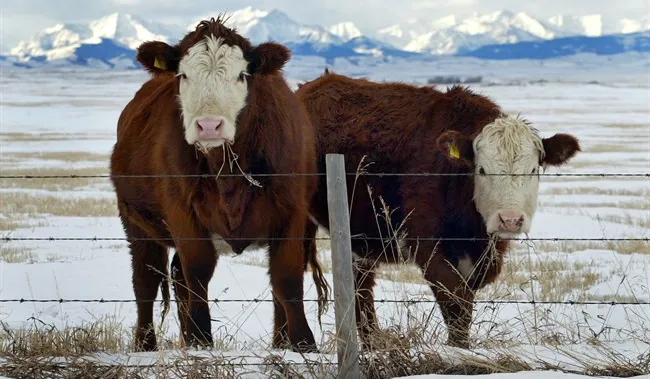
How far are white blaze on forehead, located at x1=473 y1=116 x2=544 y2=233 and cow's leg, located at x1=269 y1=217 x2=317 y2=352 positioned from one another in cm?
150

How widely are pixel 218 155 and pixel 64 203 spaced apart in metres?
12.3

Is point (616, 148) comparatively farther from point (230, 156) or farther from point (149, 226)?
point (230, 156)

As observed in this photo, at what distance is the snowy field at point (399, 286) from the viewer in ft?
18.1

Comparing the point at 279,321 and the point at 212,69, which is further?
the point at 279,321

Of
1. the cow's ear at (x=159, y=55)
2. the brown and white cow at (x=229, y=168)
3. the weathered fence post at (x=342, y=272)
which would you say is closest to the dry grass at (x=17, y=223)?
the brown and white cow at (x=229, y=168)

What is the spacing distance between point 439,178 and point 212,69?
218 cm

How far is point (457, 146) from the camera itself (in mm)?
7223

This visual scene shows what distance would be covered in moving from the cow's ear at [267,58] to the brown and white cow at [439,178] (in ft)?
4.12

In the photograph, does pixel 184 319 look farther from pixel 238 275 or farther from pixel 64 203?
pixel 64 203

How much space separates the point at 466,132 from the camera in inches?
305

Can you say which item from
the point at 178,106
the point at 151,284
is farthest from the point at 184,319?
the point at 178,106

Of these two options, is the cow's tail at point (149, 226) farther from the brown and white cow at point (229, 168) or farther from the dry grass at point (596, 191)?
the dry grass at point (596, 191)

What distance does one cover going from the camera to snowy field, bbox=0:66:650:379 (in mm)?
5508

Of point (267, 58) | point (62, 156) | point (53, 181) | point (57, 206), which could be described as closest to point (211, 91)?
point (267, 58)
